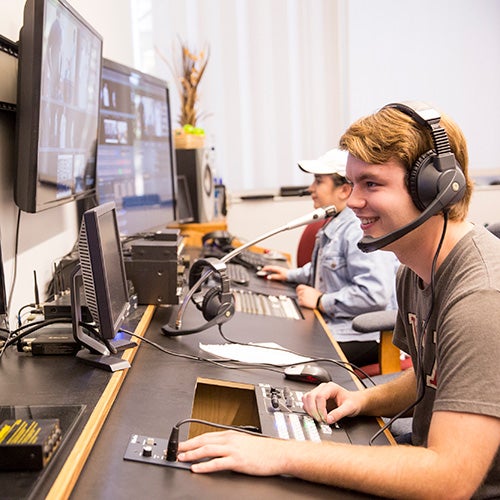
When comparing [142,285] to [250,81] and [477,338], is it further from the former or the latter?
[250,81]

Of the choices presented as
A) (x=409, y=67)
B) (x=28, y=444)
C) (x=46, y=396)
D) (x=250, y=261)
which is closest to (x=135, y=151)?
(x=250, y=261)

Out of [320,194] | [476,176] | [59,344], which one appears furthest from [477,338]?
[476,176]

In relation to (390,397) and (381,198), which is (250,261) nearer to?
(390,397)

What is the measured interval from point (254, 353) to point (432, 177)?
0.70m

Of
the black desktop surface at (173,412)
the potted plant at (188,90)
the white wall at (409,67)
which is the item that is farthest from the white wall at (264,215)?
the black desktop surface at (173,412)

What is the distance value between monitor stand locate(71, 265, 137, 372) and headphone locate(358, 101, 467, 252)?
1.96 feet

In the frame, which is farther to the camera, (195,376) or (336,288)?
(336,288)

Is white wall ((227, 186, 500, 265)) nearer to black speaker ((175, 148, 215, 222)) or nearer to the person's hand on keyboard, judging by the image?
black speaker ((175, 148, 215, 222))

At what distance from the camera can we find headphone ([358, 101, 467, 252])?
117cm

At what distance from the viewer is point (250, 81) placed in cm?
433

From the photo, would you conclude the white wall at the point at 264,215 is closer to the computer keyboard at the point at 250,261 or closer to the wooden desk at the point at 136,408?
the computer keyboard at the point at 250,261

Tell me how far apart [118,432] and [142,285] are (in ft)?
2.69

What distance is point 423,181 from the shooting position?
118 cm

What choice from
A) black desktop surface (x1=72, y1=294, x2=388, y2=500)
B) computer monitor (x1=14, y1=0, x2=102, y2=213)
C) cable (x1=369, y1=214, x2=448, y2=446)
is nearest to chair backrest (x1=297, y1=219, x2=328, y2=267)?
black desktop surface (x1=72, y1=294, x2=388, y2=500)
